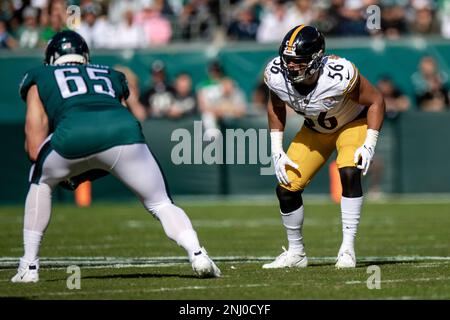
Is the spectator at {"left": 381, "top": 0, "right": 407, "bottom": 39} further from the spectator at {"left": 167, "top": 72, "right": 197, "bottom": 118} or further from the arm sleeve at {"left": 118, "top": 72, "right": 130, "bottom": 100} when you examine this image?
the arm sleeve at {"left": 118, "top": 72, "right": 130, "bottom": 100}

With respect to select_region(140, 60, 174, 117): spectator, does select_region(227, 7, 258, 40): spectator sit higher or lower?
higher

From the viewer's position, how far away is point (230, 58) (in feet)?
58.5

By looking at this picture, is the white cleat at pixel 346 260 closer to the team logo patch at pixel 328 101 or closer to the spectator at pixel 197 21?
the team logo patch at pixel 328 101

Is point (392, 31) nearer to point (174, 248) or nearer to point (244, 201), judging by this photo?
point (244, 201)

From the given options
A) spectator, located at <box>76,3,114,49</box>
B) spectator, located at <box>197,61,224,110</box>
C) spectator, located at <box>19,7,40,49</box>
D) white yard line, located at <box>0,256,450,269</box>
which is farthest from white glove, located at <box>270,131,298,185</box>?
spectator, located at <box>19,7,40,49</box>

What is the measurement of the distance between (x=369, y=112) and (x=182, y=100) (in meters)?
9.33

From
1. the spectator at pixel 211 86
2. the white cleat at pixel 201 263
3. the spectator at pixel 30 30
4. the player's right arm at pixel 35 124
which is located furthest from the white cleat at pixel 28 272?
the spectator at pixel 30 30

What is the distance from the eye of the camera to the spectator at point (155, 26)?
18.4 meters

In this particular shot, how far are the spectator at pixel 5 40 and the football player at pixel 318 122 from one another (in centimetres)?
1132

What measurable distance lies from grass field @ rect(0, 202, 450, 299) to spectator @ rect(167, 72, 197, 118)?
1658mm

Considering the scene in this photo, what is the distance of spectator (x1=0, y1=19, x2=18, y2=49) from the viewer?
59.7 ft
